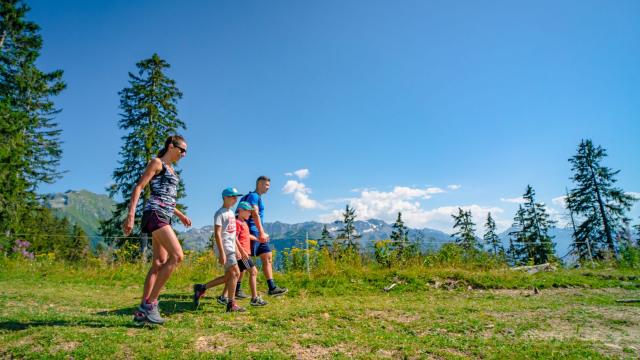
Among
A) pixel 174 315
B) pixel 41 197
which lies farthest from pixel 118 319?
pixel 41 197

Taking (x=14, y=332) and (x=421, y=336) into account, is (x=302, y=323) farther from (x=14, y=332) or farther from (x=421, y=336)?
(x=14, y=332)

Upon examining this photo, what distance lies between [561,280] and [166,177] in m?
11.9

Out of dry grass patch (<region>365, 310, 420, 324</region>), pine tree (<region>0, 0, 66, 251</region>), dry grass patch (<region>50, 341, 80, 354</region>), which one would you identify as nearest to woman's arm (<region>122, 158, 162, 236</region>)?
dry grass patch (<region>50, 341, 80, 354</region>)

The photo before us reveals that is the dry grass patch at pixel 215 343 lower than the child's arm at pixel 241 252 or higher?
lower

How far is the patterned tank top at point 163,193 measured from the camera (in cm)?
421

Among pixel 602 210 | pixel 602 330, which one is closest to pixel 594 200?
pixel 602 210

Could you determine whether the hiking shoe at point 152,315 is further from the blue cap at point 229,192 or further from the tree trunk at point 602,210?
the tree trunk at point 602,210

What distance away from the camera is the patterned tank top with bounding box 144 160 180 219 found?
421 centimetres

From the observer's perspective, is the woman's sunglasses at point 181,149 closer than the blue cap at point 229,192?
Yes

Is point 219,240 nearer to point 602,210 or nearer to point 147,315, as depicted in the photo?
point 147,315

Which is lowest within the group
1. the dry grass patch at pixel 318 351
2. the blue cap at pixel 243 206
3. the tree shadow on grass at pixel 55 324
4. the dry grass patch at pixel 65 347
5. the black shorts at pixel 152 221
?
the dry grass patch at pixel 318 351

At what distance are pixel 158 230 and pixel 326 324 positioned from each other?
2.75 m

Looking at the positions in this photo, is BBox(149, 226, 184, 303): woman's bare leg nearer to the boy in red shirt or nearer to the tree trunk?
the boy in red shirt

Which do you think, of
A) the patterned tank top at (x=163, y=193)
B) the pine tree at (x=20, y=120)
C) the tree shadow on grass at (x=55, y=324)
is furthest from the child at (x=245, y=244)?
the pine tree at (x=20, y=120)
